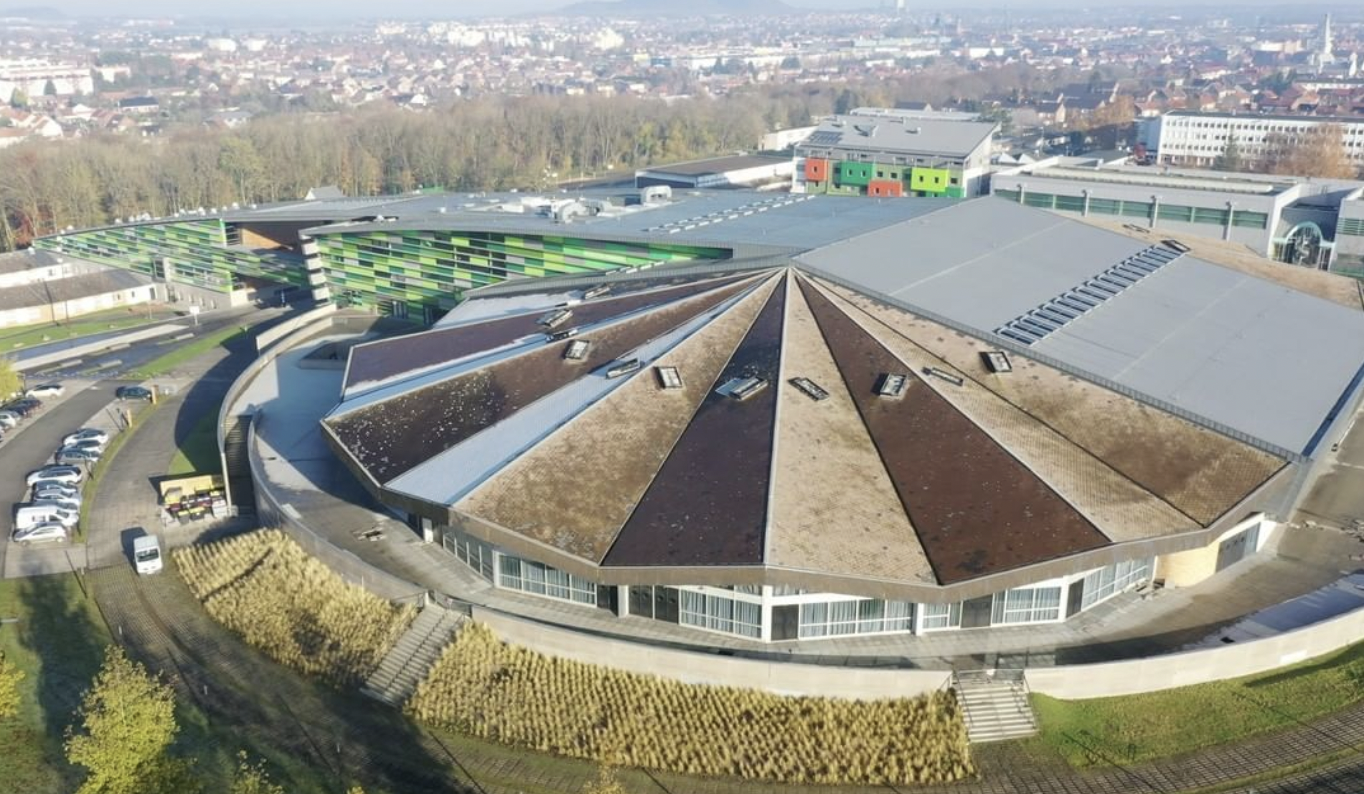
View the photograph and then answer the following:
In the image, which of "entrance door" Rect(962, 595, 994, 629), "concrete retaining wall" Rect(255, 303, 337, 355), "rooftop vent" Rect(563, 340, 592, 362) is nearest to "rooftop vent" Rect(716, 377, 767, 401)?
"rooftop vent" Rect(563, 340, 592, 362)

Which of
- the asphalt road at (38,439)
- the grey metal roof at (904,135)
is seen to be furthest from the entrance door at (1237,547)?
the grey metal roof at (904,135)

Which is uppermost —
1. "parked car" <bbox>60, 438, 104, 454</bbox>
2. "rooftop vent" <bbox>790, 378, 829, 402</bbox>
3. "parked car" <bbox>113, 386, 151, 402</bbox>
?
"rooftop vent" <bbox>790, 378, 829, 402</bbox>

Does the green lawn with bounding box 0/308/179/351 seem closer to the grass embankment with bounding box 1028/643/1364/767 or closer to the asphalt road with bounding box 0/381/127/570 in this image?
the asphalt road with bounding box 0/381/127/570

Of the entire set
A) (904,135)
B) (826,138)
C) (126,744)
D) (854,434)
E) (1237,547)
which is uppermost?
(904,135)

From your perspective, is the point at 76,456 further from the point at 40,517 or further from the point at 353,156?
the point at 353,156

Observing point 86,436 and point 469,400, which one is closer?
point 469,400

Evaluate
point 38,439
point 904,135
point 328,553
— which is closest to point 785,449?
point 328,553

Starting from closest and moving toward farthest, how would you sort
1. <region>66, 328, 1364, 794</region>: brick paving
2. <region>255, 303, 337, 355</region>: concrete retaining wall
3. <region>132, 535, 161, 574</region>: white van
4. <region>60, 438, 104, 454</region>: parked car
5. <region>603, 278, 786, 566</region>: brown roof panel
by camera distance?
<region>66, 328, 1364, 794</region>: brick paving < <region>603, 278, 786, 566</region>: brown roof panel < <region>132, 535, 161, 574</region>: white van < <region>60, 438, 104, 454</region>: parked car < <region>255, 303, 337, 355</region>: concrete retaining wall
